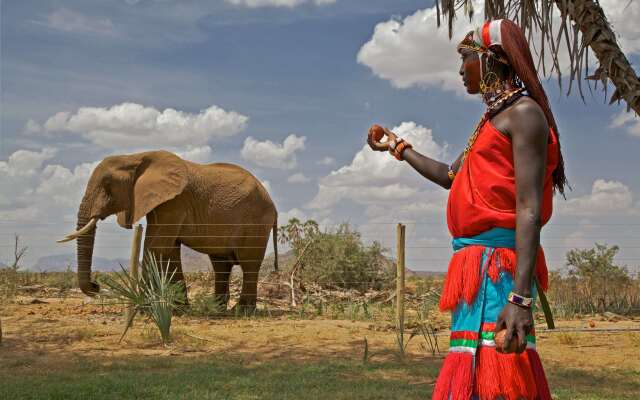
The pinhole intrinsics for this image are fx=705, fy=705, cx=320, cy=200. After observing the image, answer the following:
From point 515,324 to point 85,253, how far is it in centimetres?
936

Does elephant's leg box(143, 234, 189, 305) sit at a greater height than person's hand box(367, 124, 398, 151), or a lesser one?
lesser

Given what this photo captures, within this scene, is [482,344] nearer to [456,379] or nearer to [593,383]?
[456,379]

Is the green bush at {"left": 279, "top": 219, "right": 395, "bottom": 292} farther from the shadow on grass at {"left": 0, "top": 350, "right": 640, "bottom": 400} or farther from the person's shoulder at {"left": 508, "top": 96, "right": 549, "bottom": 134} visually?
the person's shoulder at {"left": 508, "top": 96, "right": 549, "bottom": 134}

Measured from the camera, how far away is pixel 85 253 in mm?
10570

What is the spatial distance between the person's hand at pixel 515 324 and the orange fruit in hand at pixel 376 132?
1267 millimetres

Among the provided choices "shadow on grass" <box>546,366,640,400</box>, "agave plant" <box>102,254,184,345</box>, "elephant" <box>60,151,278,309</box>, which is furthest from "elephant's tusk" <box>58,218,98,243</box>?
"shadow on grass" <box>546,366,640,400</box>

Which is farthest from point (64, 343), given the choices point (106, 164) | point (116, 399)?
point (106, 164)

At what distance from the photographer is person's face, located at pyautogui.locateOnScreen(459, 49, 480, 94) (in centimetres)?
249

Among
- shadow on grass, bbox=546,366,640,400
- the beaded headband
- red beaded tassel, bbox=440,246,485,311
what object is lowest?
shadow on grass, bbox=546,366,640,400

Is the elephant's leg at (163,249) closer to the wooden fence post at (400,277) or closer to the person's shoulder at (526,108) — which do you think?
the wooden fence post at (400,277)

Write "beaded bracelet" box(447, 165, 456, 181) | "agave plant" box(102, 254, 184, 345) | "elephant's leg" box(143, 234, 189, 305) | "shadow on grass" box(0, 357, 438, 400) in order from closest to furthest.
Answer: "beaded bracelet" box(447, 165, 456, 181) → "shadow on grass" box(0, 357, 438, 400) → "agave plant" box(102, 254, 184, 345) → "elephant's leg" box(143, 234, 189, 305)

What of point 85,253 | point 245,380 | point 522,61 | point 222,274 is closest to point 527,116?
point 522,61

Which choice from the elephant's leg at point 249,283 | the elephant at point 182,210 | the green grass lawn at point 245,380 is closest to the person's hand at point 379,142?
the green grass lawn at point 245,380

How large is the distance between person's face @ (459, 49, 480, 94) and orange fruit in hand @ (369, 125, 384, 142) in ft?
2.41
